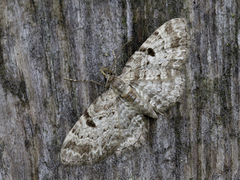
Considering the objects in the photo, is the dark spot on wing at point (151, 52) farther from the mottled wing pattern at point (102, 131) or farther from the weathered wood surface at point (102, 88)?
the mottled wing pattern at point (102, 131)

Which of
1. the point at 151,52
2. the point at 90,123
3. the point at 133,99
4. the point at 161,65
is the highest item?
the point at 151,52

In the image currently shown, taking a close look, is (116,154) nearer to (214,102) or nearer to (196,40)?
(214,102)

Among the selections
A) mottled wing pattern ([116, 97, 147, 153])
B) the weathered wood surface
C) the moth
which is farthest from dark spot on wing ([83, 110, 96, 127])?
mottled wing pattern ([116, 97, 147, 153])

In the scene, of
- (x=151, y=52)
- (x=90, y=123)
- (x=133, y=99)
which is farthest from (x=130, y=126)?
(x=151, y=52)

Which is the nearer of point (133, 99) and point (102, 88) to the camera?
point (133, 99)

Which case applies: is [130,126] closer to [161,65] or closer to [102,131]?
[102,131]

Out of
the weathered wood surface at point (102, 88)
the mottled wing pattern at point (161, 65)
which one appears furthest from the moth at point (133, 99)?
the weathered wood surface at point (102, 88)
